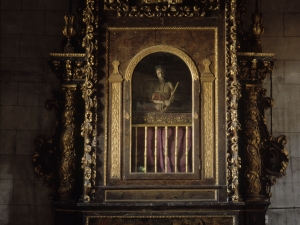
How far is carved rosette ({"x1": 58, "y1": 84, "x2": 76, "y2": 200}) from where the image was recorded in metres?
9.65

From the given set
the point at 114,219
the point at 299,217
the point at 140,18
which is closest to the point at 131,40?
the point at 140,18

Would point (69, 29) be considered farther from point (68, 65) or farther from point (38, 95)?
point (38, 95)

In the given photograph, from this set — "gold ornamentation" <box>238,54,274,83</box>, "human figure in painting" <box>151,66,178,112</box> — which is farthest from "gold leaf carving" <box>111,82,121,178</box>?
"gold ornamentation" <box>238,54,274,83</box>

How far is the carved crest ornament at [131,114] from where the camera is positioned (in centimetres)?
936

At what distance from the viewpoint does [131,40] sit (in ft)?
31.6

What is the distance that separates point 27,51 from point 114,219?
288 cm

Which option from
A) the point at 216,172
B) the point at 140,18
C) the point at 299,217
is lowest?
the point at 299,217

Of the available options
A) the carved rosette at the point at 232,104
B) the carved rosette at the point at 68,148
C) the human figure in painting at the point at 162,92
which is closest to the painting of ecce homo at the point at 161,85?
the human figure in painting at the point at 162,92

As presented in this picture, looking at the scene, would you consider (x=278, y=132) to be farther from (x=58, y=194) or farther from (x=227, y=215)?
(x=58, y=194)

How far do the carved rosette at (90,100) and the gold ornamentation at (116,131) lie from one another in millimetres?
238

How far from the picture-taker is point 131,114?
9.48 meters

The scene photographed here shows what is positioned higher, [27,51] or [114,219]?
[27,51]

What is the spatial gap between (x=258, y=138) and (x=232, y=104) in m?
0.73

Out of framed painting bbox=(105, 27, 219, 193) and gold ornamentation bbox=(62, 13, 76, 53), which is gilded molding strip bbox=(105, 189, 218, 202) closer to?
framed painting bbox=(105, 27, 219, 193)
